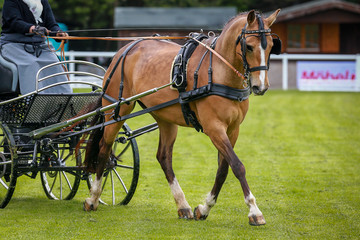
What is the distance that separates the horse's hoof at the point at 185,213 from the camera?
6633 millimetres

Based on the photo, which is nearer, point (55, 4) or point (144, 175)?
point (144, 175)

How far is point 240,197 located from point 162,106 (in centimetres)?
205

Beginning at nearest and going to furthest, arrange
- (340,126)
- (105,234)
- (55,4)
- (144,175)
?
1. (105,234)
2. (144,175)
3. (340,126)
4. (55,4)

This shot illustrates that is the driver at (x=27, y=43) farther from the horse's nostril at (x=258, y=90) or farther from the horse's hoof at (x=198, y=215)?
the horse's nostril at (x=258, y=90)

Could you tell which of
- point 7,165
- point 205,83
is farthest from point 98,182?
point 205,83

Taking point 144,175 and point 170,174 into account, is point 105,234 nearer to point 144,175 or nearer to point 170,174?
point 170,174

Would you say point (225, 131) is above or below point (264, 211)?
above

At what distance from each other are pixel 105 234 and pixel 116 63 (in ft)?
6.95

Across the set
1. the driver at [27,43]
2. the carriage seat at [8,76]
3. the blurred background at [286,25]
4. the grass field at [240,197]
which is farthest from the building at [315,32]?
the carriage seat at [8,76]

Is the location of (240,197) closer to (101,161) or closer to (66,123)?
(101,161)

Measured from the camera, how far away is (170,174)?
6.96m

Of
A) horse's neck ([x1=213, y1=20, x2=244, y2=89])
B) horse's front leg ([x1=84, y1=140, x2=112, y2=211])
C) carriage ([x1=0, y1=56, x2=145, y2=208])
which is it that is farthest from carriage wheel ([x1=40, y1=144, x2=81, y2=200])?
horse's neck ([x1=213, y1=20, x2=244, y2=89])

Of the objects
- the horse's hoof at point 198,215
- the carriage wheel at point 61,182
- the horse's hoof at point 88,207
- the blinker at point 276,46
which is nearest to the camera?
the blinker at point 276,46

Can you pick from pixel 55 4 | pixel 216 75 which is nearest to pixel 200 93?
pixel 216 75
